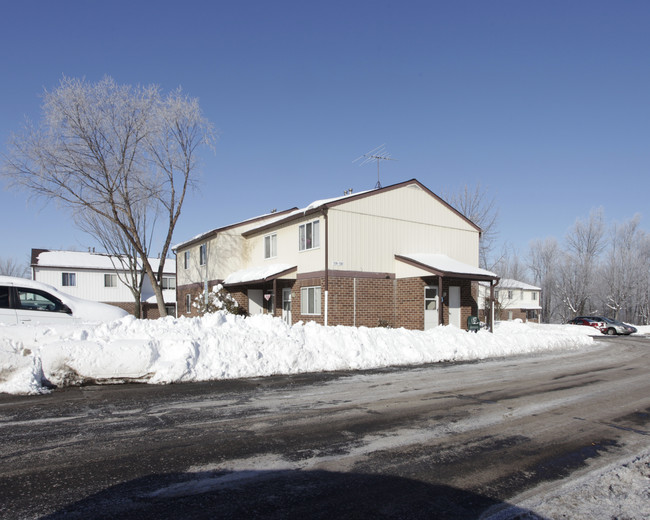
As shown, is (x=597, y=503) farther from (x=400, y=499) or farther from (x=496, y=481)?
(x=400, y=499)

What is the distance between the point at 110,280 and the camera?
4472cm

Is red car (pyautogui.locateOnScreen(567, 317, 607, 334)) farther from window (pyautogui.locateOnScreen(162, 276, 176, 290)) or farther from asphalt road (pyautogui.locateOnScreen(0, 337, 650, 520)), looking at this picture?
window (pyautogui.locateOnScreen(162, 276, 176, 290))

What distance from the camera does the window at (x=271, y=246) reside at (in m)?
24.5

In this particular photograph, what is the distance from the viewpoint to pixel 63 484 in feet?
13.7

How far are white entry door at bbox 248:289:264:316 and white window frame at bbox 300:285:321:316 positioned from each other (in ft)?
16.2

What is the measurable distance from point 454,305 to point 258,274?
9820mm

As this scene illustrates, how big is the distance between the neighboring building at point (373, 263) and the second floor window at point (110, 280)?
2473cm

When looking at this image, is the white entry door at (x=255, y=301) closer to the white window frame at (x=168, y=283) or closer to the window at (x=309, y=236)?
the window at (x=309, y=236)

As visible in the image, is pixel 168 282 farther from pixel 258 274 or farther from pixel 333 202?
pixel 333 202

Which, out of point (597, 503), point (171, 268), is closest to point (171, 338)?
point (597, 503)

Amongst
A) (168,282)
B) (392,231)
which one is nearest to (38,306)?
(392,231)

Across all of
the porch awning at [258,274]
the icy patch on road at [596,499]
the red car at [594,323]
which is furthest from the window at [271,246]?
the red car at [594,323]

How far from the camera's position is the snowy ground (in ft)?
14.7

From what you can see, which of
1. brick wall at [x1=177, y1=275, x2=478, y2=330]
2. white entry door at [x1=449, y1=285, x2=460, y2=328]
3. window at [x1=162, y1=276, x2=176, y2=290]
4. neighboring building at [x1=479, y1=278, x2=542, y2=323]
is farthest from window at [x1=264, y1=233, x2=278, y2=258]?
neighboring building at [x1=479, y1=278, x2=542, y2=323]
